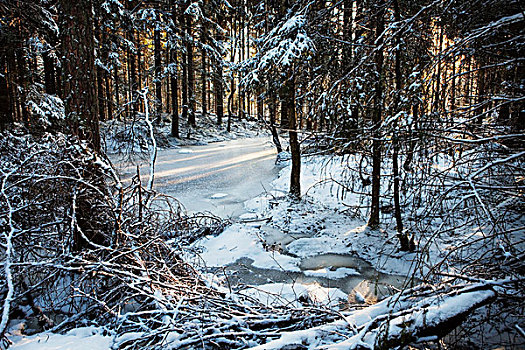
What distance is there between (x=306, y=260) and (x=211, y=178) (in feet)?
21.4

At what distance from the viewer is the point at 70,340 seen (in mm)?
2611

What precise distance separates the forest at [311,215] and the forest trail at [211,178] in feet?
0.60

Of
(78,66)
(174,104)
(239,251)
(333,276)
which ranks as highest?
(174,104)

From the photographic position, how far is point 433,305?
7.63 ft

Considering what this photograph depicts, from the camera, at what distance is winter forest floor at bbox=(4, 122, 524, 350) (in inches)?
98.8

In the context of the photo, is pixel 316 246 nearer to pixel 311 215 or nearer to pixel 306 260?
pixel 306 260

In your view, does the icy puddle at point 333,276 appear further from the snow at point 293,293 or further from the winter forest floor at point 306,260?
the snow at point 293,293

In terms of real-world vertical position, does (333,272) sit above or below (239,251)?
below

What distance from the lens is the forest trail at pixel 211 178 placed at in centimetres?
821

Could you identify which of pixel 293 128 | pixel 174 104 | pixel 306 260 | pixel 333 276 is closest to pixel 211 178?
pixel 293 128

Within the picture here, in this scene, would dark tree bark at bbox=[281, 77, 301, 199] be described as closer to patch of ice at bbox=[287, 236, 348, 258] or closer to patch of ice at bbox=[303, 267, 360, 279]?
patch of ice at bbox=[287, 236, 348, 258]

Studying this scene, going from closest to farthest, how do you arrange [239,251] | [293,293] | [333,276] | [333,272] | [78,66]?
[78,66], [293,293], [333,276], [333,272], [239,251]

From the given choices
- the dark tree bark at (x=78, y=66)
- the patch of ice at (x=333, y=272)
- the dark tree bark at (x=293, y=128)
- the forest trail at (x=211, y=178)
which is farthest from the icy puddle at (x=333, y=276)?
the dark tree bark at (x=293, y=128)

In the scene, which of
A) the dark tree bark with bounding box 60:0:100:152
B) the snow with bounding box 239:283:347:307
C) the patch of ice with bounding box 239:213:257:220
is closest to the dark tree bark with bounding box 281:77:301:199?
the patch of ice with bounding box 239:213:257:220
